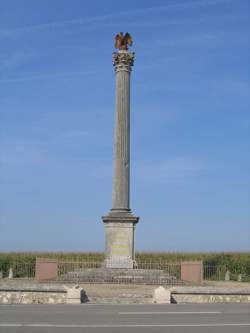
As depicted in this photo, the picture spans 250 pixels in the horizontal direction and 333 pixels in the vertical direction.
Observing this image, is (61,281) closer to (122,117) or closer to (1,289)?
(1,289)

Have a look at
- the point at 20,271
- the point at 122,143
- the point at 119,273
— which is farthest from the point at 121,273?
the point at 20,271

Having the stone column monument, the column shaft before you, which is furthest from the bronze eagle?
the column shaft

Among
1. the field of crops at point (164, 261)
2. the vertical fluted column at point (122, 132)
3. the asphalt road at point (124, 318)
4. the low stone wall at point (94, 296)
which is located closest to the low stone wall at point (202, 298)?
the low stone wall at point (94, 296)

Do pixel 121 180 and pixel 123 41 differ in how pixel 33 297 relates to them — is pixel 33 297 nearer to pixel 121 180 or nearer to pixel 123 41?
pixel 121 180

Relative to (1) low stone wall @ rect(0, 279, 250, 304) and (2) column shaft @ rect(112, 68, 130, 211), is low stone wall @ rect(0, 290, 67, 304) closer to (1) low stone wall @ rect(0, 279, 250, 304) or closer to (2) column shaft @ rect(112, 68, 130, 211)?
(1) low stone wall @ rect(0, 279, 250, 304)

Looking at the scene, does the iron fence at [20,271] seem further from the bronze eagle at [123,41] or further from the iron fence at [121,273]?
the bronze eagle at [123,41]

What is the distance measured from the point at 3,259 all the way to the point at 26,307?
26.8 m

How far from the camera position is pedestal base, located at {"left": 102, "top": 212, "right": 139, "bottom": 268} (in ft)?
90.1

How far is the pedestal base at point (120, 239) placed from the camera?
27.5m

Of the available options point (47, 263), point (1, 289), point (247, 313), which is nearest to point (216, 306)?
point (247, 313)

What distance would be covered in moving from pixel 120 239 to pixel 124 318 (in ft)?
48.7

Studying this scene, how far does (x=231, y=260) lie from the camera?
42656 mm

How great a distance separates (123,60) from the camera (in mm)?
29969

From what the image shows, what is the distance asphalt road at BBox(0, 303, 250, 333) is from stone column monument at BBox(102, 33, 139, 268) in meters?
11.2
